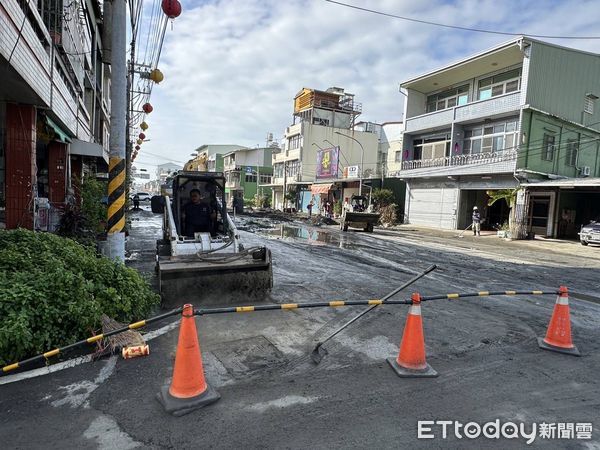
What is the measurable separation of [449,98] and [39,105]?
2907cm

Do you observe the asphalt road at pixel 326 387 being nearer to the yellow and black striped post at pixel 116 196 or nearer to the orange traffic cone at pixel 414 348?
the orange traffic cone at pixel 414 348

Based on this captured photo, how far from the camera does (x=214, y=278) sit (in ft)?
21.5

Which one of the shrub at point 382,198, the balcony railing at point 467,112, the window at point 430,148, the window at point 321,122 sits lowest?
the shrub at point 382,198

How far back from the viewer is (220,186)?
897 cm

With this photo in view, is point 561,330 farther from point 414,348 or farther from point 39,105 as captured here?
point 39,105

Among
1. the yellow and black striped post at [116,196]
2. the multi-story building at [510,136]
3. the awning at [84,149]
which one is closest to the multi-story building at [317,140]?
the multi-story building at [510,136]

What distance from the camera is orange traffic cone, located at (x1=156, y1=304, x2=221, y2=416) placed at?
348 centimetres

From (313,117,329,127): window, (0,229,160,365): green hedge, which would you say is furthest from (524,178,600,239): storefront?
(313,117,329,127): window

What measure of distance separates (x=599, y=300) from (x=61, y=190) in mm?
15610

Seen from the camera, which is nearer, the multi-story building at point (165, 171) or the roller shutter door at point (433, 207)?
the roller shutter door at point (433, 207)

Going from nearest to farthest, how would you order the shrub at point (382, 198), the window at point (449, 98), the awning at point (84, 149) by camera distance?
the awning at point (84, 149) → the window at point (449, 98) → the shrub at point (382, 198)

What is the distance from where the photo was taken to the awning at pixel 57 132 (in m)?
11.0

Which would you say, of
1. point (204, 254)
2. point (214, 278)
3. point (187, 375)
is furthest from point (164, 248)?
point (187, 375)

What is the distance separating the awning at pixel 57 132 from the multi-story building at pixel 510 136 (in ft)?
73.2
